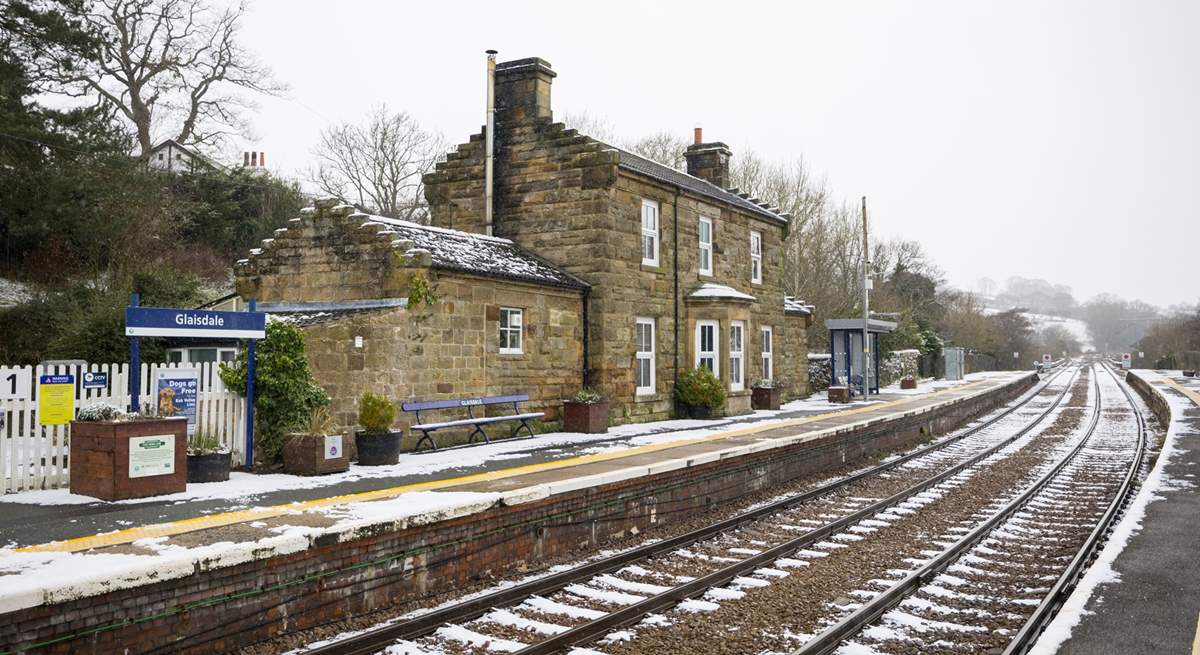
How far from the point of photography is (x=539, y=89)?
18.1 meters

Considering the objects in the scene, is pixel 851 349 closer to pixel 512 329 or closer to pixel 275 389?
pixel 512 329

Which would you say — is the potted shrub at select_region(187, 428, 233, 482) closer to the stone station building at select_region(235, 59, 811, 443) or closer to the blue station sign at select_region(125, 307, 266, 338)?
the blue station sign at select_region(125, 307, 266, 338)

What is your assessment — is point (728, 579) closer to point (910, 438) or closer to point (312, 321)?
point (312, 321)

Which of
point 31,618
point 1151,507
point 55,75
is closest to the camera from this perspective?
point 31,618

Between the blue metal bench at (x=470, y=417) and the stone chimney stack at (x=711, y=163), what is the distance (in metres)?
13.9

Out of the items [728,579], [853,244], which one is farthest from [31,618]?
[853,244]

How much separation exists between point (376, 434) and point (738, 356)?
38.3 ft

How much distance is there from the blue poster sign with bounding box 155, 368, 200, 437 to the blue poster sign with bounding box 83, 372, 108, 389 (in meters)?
0.55

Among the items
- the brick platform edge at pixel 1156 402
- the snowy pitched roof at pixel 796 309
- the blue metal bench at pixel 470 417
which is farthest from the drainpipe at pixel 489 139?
the brick platform edge at pixel 1156 402

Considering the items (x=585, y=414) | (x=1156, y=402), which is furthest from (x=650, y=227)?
(x=1156, y=402)

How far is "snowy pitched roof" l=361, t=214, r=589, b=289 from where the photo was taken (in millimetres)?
13820

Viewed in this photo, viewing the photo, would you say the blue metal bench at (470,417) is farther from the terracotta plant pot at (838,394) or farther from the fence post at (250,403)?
the terracotta plant pot at (838,394)

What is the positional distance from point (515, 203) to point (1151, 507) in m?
12.8

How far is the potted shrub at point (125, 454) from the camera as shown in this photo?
843cm
